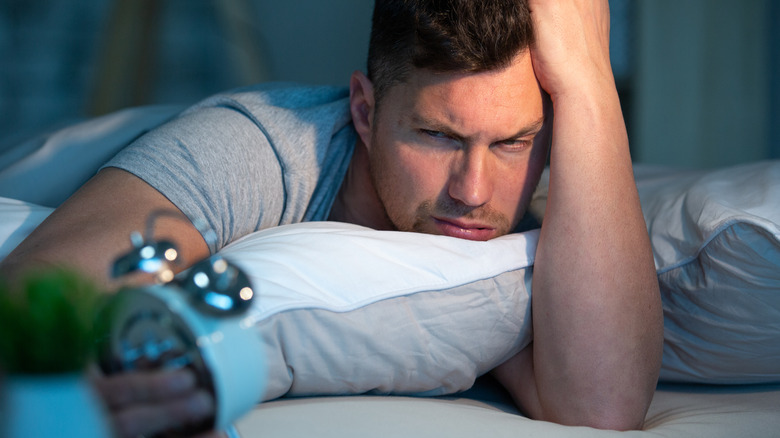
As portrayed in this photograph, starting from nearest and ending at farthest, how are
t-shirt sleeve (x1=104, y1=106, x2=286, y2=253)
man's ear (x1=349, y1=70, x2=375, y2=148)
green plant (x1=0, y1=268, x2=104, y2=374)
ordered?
green plant (x1=0, y1=268, x2=104, y2=374) → t-shirt sleeve (x1=104, y1=106, x2=286, y2=253) → man's ear (x1=349, y1=70, x2=375, y2=148)

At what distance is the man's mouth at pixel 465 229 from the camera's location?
1155 mm

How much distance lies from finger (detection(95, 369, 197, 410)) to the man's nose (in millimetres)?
756

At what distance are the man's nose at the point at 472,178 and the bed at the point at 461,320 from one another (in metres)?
0.12

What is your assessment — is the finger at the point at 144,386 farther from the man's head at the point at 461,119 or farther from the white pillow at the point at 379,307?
the man's head at the point at 461,119

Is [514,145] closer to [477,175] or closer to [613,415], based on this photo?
[477,175]

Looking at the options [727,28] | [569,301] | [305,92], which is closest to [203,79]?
[305,92]

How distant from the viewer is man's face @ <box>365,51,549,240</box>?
3.67 feet

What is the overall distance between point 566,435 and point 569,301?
226 millimetres

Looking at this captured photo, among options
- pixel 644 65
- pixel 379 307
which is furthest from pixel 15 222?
pixel 644 65

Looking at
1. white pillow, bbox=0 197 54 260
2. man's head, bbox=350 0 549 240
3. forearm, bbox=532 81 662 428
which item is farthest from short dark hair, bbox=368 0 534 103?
white pillow, bbox=0 197 54 260

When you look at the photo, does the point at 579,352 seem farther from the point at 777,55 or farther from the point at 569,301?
the point at 777,55

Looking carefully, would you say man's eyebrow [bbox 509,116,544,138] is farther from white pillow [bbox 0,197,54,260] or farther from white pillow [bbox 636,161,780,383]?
white pillow [bbox 0,197,54,260]

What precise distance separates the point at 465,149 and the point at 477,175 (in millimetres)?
51

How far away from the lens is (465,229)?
3.80 feet
